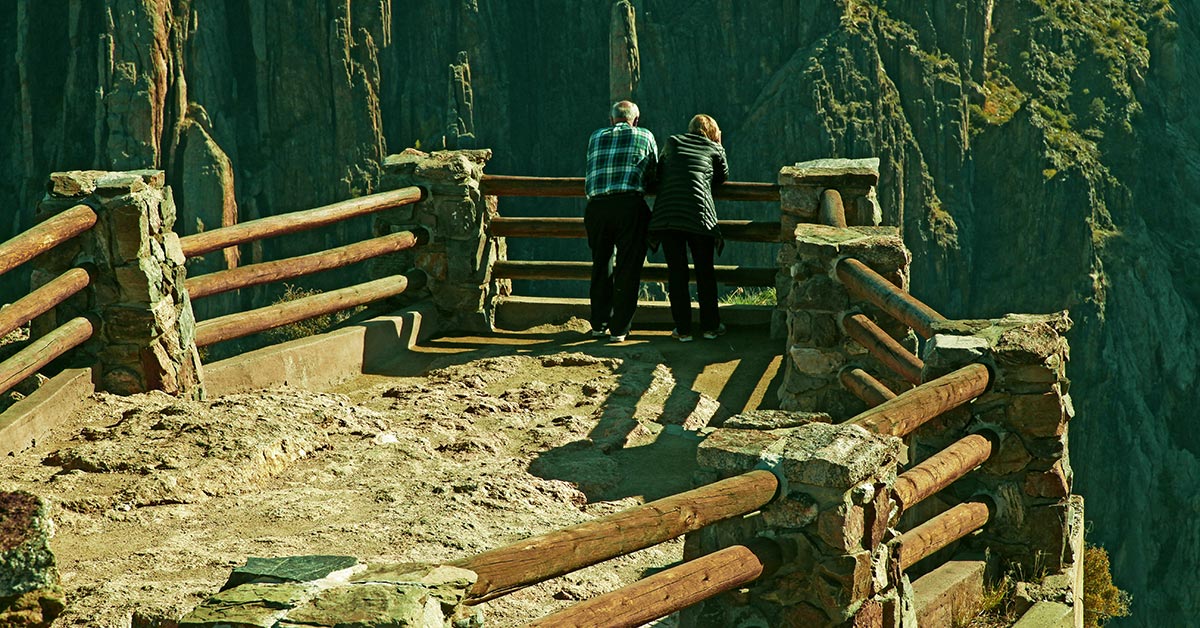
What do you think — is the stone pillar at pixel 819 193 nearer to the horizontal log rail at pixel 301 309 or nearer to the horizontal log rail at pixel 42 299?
the horizontal log rail at pixel 301 309

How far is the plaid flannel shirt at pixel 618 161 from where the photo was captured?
9.09m

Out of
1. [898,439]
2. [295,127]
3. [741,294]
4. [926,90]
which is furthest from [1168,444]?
[898,439]

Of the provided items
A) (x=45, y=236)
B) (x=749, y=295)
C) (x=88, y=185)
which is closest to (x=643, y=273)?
(x=88, y=185)

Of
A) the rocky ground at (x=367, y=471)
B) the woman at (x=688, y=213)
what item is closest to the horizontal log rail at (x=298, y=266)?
the rocky ground at (x=367, y=471)

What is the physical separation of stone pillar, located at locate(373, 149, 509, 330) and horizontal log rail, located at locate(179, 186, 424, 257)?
0.49 feet

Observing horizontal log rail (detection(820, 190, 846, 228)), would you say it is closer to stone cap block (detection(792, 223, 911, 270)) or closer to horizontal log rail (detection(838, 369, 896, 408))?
stone cap block (detection(792, 223, 911, 270))

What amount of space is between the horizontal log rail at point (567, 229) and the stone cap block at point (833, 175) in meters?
0.51

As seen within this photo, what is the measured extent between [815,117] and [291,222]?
203 ft

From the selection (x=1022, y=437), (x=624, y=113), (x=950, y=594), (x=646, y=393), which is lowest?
(x=950, y=594)

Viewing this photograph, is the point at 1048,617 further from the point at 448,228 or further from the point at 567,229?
the point at 448,228

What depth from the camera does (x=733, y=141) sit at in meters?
69.8

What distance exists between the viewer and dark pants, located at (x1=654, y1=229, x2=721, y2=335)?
912 cm

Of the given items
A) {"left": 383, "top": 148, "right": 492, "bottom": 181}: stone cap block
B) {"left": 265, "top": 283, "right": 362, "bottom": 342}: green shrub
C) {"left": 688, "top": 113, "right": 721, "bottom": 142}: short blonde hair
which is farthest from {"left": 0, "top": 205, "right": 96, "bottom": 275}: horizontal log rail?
{"left": 265, "top": 283, "right": 362, "bottom": 342}: green shrub

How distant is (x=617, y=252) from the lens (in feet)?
30.9
